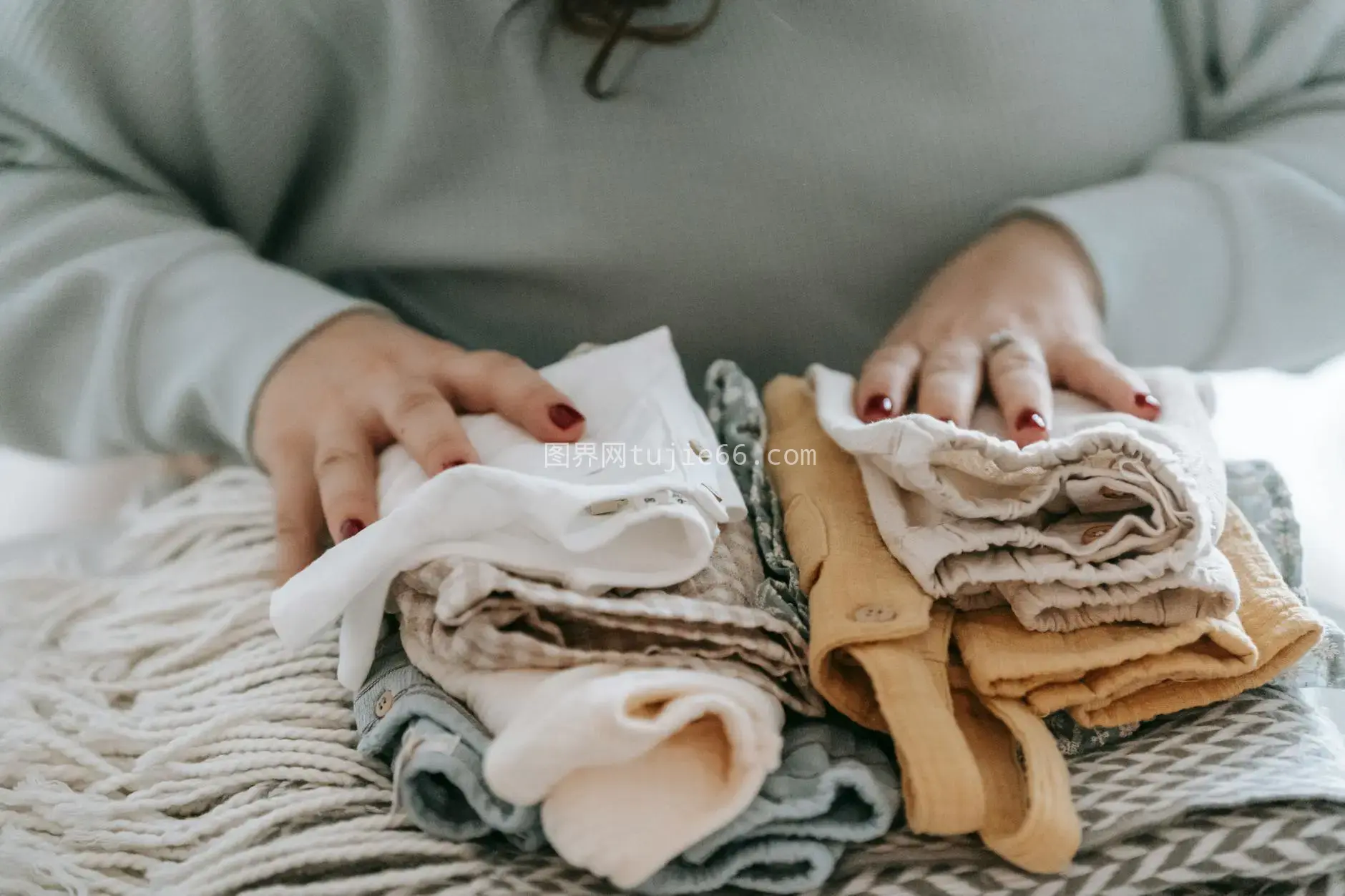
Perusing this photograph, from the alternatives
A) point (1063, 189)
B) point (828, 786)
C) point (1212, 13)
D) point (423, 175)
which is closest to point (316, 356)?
point (423, 175)

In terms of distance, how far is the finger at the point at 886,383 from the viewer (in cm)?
50

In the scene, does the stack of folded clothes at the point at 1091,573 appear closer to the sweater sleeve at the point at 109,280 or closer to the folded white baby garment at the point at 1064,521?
the folded white baby garment at the point at 1064,521

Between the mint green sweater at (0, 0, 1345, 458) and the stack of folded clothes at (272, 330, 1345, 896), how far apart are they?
0.22 meters

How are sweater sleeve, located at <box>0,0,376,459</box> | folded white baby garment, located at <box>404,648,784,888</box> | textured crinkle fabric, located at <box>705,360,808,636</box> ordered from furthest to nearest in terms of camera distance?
1. sweater sleeve, located at <box>0,0,376,459</box>
2. textured crinkle fabric, located at <box>705,360,808,636</box>
3. folded white baby garment, located at <box>404,648,784,888</box>

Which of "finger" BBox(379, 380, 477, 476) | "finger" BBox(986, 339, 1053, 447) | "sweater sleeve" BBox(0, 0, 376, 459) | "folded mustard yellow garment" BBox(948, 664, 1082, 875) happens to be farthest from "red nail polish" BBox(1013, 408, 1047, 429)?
"sweater sleeve" BBox(0, 0, 376, 459)

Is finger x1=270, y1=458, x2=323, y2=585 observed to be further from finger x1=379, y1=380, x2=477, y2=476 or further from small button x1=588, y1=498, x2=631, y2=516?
small button x1=588, y1=498, x2=631, y2=516

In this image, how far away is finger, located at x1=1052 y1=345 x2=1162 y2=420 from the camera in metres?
0.47

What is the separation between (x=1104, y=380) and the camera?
19.4 inches

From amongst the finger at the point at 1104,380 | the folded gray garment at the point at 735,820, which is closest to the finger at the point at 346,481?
the folded gray garment at the point at 735,820

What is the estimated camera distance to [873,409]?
1.64 ft

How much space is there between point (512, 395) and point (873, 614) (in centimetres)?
20

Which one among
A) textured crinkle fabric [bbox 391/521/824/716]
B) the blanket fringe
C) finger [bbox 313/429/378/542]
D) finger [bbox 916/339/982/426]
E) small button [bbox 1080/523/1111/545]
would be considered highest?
small button [bbox 1080/523/1111/545]

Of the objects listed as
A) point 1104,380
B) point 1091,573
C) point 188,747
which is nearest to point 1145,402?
point 1104,380

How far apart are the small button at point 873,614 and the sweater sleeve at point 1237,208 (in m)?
0.29
